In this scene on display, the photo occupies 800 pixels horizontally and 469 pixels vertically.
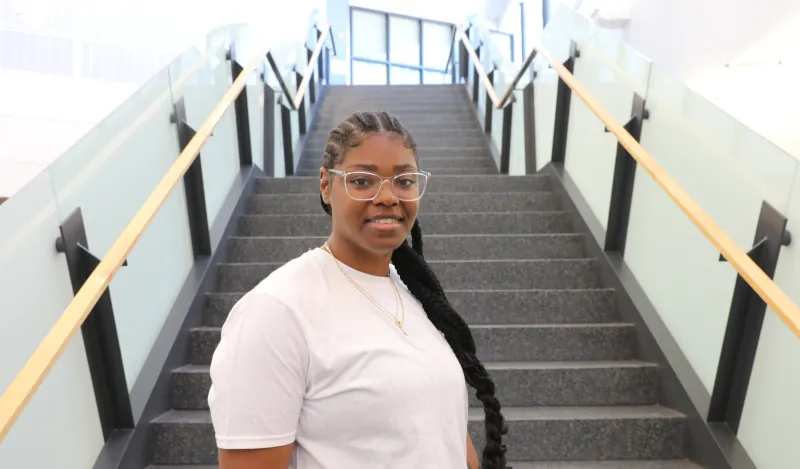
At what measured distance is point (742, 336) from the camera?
6.53 ft

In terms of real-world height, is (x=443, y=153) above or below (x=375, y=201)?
below

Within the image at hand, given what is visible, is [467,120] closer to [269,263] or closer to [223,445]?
[269,263]

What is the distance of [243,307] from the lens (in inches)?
29.4

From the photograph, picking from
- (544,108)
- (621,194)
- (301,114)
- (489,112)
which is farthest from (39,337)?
(489,112)

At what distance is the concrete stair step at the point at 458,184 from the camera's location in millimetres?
3965

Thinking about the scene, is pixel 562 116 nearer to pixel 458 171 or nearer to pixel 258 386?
pixel 458 171

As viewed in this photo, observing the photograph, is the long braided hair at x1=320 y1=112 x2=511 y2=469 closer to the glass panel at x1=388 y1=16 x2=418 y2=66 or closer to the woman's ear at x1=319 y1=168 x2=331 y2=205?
the woman's ear at x1=319 y1=168 x2=331 y2=205

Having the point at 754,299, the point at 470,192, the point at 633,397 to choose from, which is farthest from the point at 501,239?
the point at 754,299

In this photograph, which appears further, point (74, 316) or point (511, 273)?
point (511, 273)

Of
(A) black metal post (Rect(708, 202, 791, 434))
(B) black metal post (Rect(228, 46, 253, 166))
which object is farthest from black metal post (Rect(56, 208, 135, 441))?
(B) black metal post (Rect(228, 46, 253, 166))

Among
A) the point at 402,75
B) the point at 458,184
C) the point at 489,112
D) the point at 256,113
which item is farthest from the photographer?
the point at 402,75

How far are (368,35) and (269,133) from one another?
10.5 meters

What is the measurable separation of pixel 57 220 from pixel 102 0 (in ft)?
18.5

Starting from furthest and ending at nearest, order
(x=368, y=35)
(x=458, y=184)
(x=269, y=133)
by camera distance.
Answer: (x=368, y=35) → (x=269, y=133) → (x=458, y=184)
